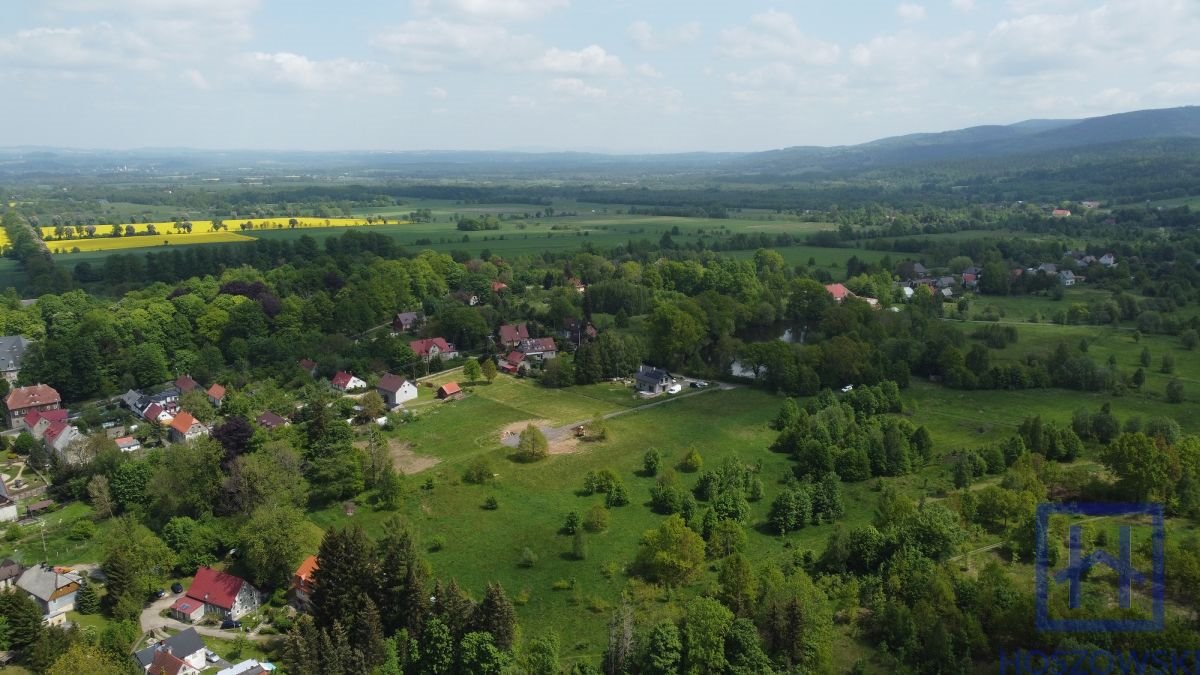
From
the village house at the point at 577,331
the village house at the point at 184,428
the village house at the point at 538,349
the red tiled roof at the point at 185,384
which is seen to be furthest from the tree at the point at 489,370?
the red tiled roof at the point at 185,384

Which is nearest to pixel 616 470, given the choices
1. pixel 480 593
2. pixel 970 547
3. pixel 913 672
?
pixel 480 593

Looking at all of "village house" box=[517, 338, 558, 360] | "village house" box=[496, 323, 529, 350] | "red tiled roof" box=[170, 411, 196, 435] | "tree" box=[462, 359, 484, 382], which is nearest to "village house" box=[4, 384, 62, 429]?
"red tiled roof" box=[170, 411, 196, 435]

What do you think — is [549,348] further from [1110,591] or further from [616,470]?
[1110,591]

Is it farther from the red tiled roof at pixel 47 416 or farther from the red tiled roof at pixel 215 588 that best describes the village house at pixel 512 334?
the red tiled roof at pixel 215 588

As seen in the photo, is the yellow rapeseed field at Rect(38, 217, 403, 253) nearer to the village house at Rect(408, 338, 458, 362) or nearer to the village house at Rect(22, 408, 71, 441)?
the village house at Rect(408, 338, 458, 362)

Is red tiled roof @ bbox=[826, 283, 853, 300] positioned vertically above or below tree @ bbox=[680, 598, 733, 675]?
above

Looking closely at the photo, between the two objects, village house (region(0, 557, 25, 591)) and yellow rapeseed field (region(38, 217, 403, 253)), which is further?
yellow rapeseed field (region(38, 217, 403, 253))
